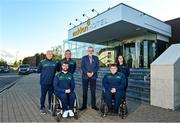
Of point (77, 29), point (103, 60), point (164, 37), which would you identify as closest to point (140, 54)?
point (164, 37)

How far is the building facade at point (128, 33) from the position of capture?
1883 centimetres

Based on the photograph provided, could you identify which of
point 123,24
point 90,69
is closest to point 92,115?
point 90,69

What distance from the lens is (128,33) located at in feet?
75.7

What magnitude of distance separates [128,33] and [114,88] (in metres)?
15.9

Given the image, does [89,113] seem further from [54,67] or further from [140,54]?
[140,54]

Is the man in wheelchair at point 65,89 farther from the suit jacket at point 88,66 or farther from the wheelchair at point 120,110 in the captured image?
the suit jacket at point 88,66

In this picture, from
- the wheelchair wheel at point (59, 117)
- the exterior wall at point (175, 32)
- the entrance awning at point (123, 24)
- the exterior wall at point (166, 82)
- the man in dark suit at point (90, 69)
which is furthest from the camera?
the exterior wall at point (175, 32)

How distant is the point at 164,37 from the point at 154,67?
1381 cm

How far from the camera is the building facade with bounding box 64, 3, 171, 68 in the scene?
18.8 m

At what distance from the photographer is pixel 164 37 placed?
22.7 meters

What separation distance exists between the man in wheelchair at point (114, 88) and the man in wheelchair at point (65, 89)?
894mm

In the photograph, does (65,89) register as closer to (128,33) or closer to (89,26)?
(89,26)

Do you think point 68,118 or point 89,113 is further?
point 89,113

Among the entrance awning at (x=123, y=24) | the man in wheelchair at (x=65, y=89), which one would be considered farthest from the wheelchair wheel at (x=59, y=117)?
the entrance awning at (x=123, y=24)
